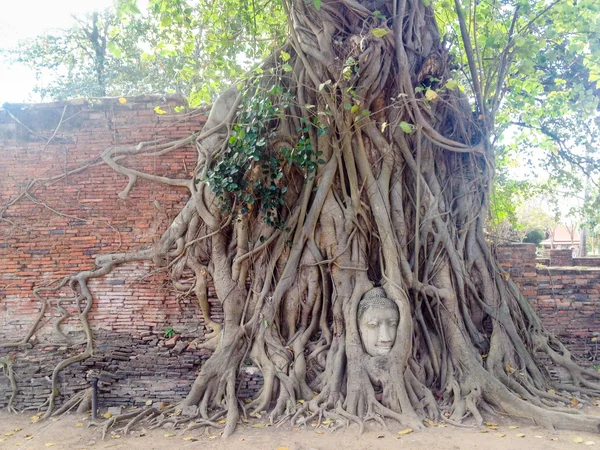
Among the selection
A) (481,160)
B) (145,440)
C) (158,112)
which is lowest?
(145,440)

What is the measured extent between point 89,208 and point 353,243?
3118 millimetres

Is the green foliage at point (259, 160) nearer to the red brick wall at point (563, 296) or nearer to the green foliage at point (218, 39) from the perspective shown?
the green foliage at point (218, 39)

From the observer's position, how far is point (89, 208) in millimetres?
5539

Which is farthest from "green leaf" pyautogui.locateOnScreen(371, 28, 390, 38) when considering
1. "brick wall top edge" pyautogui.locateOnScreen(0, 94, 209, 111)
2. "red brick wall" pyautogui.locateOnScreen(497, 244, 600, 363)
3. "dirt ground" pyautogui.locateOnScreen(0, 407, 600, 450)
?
"dirt ground" pyautogui.locateOnScreen(0, 407, 600, 450)

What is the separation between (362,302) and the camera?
459cm

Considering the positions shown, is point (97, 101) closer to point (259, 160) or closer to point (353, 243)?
point (259, 160)

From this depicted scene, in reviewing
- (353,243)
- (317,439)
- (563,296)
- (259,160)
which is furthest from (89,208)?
(563,296)

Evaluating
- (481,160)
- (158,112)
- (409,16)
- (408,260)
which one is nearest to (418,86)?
(409,16)

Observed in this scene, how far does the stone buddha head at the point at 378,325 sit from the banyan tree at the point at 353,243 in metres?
0.01

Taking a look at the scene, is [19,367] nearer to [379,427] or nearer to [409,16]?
[379,427]

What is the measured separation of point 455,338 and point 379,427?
1.25 m

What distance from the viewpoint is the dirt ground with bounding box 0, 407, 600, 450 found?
361 centimetres

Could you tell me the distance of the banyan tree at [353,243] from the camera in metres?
4.42

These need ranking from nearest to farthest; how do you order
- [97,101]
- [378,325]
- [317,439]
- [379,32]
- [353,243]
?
[317,439] < [379,32] < [378,325] < [353,243] < [97,101]
